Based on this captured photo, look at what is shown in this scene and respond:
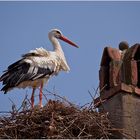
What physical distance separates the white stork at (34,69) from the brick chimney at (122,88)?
1.53 metres

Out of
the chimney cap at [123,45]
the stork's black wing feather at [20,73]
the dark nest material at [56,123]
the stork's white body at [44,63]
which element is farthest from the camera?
the stork's white body at [44,63]

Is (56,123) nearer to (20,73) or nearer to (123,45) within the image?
(123,45)

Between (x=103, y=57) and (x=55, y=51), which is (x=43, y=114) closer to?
(x=103, y=57)

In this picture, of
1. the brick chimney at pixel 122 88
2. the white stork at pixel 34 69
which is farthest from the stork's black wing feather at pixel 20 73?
the brick chimney at pixel 122 88

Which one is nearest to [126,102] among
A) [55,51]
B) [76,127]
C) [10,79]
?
[76,127]

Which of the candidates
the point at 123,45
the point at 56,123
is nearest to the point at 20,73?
the point at 123,45

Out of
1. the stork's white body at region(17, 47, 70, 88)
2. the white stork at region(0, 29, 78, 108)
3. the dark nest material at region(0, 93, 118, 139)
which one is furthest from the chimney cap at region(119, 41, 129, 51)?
the stork's white body at region(17, 47, 70, 88)

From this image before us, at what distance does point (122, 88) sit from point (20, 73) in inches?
88.7

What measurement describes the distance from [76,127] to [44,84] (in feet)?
7.73

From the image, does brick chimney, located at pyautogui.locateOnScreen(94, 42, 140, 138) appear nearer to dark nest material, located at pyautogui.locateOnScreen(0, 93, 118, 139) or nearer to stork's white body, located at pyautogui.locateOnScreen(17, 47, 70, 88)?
dark nest material, located at pyautogui.locateOnScreen(0, 93, 118, 139)

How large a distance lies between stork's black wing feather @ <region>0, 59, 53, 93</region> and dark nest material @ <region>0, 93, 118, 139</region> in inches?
61.9

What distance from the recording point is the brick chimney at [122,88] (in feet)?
17.7

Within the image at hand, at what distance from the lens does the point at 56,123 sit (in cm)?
540

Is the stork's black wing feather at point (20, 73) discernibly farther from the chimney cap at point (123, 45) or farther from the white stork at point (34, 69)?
the chimney cap at point (123, 45)
